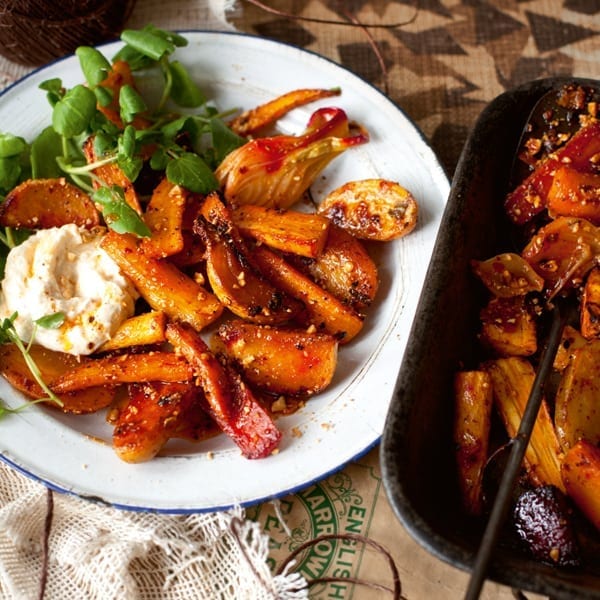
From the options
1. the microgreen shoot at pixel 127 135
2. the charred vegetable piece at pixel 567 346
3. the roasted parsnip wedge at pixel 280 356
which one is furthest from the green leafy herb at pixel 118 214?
the charred vegetable piece at pixel 567 346

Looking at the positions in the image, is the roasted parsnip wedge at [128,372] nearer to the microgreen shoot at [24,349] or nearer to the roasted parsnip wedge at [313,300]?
the microgreen shoot at [24,349]

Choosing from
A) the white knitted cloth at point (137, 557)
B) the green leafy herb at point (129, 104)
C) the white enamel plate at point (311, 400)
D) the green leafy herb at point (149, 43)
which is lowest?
the white knitted cloth at point (137, 557)

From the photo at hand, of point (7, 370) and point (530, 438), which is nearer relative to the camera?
point (530, 438)

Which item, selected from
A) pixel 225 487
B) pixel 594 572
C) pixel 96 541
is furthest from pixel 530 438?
pixel 96 541

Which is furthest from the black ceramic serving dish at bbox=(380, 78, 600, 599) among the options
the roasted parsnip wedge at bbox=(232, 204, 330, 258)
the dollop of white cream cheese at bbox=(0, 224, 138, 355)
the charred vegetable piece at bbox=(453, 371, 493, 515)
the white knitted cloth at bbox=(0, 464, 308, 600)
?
the dollop of white cream cheese at bbox=(0, 224, 138, 355)

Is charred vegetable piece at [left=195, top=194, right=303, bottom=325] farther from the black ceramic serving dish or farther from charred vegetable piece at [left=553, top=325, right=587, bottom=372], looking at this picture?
charred vegetable piece at [left=553, top=325, right=587, bottom=372]

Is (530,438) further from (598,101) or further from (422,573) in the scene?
(598,101)
